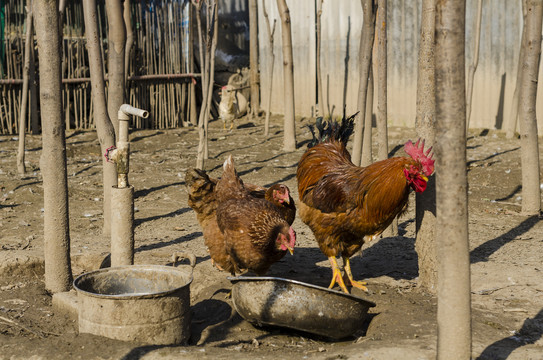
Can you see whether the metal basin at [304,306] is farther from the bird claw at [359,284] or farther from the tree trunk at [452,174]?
the tree trunk at [452,174]

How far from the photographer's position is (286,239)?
18.2ft

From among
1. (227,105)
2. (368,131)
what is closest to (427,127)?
(368,131)

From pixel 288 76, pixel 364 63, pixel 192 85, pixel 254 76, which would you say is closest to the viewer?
pixel 364 63

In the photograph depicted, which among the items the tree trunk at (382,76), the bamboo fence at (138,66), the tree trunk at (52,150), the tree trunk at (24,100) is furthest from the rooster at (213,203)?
the bamboo fence at (138,66)

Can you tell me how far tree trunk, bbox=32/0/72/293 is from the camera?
17.8 ft

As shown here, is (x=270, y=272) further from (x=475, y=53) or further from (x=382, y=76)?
(x=475, y=53)

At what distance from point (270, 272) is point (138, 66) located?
1039 cm

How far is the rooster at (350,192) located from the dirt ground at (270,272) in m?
0.57

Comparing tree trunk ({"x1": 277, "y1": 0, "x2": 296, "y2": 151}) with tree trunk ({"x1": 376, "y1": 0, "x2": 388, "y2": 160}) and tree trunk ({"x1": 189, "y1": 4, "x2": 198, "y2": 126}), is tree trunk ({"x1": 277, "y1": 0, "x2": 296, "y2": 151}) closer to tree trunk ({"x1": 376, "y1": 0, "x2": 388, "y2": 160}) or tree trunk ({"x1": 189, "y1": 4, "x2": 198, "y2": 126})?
tree trunk ({"x1": 189, "y1": 4, "x2": 198, "y2": 126})

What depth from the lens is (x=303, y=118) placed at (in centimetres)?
1652

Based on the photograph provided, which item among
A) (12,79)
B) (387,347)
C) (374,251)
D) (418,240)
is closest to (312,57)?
(12,79)

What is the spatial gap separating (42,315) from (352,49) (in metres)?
11.1

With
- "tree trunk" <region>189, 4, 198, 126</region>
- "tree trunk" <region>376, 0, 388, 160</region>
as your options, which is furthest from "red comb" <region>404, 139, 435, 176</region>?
"tree trunk" <region>189, 4, 198, 126</region>

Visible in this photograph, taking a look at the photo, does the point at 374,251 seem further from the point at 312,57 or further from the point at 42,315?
the point at 312,57
